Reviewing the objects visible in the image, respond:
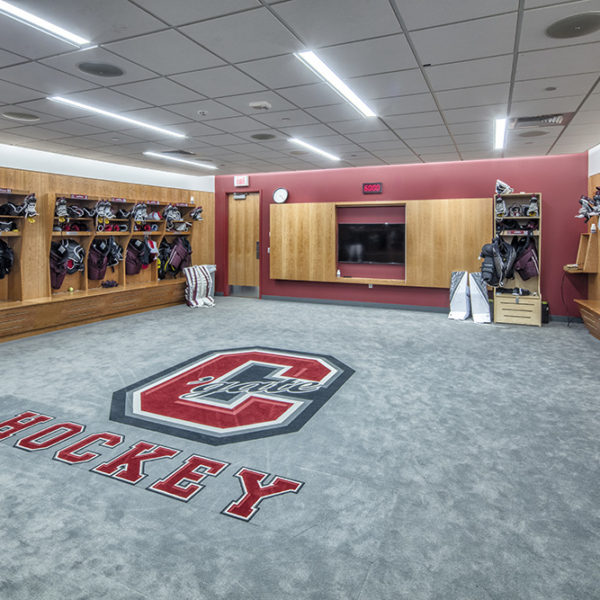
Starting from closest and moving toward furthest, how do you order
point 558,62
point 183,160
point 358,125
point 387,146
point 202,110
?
point 558,62 < point 202,110 < point 358,125 < point 387,146 < point 183,160

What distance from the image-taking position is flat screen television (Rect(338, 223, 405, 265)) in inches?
333

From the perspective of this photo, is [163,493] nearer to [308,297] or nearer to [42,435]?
[42,435]

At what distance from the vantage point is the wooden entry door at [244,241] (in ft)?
32.3

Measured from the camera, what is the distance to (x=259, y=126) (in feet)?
17.9

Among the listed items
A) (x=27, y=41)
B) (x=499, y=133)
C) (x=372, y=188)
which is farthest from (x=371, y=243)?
(x=27, y=41)

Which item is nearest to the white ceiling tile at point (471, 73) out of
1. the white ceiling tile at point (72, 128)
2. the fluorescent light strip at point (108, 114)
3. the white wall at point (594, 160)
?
the fluorescent light strip at point (108, 114)

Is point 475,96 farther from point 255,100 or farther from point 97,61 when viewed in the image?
point 97,61

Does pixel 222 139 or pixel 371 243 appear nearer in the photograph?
pixel 222 139

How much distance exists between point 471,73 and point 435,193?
4.67m

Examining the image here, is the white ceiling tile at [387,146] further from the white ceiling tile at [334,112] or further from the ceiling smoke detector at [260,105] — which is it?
the ceiling smoke detector at [260,105]

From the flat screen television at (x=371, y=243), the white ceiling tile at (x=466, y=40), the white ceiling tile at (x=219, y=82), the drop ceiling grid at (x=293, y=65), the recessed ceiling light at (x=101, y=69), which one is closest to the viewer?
the drop ceiling grid at (x=293, y=65)

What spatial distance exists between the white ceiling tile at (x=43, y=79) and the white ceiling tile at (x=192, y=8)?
4.75 feet

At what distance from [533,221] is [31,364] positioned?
24.4 ft

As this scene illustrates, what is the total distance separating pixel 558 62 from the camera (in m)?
3.38
